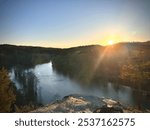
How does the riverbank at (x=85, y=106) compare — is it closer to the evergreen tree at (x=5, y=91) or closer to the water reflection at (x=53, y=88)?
the water reflection at (x=53, y=88)

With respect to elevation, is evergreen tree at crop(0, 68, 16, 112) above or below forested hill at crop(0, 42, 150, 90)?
below

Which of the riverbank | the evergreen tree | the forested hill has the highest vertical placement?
the forested hill

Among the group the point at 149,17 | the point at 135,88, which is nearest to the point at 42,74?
the point at 135,88

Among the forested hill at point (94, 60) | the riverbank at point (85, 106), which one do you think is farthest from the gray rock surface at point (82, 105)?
the forested hill at point (94, 60)

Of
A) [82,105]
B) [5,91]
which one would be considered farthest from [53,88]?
[5,91]

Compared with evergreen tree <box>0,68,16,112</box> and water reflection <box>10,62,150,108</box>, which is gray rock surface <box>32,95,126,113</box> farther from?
evergreen tree <box>0,68,16,112</box>

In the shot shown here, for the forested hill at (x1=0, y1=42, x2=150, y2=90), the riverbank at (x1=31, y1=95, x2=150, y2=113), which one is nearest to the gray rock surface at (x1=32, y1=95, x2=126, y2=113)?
the riverbank at (x1=31, y1=95, x2=150, y2=113)
